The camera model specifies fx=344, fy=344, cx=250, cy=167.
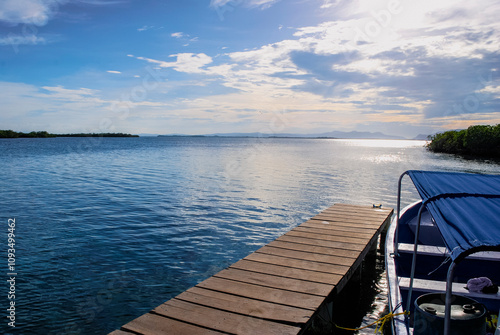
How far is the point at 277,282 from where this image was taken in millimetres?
5285

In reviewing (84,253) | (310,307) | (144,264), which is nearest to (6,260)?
(84,253)

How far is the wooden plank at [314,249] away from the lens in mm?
6641

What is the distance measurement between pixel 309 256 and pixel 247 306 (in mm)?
2353

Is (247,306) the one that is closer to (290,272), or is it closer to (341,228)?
(290,272)

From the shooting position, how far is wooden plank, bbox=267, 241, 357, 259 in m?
6.64

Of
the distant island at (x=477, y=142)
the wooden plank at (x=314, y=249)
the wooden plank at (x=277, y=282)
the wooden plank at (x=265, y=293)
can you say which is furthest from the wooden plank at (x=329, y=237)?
the distant island at (x=477, y=142)

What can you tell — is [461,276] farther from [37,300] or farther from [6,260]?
[6,260]

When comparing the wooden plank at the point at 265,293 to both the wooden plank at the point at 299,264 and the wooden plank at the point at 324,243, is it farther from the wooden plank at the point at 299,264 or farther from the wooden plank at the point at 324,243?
the wooden plank at the point at 324,243

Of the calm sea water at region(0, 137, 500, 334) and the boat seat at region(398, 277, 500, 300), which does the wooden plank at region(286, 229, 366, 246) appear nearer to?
the calm sea water at region(0, 137, 500, 334)

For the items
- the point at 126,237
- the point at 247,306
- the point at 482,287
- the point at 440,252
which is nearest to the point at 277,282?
the point at 247,306

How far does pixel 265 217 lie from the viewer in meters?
14.0

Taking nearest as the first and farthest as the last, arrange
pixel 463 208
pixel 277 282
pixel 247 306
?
1. pixel 463 208
2. pixel 247 306
3. pixel 277 282

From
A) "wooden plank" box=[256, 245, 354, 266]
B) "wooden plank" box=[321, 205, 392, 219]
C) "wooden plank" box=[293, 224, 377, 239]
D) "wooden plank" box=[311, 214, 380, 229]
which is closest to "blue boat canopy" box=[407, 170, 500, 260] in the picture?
"wooden plank" box=[256, 245, 354, 266]

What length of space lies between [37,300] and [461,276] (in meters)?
8.18
